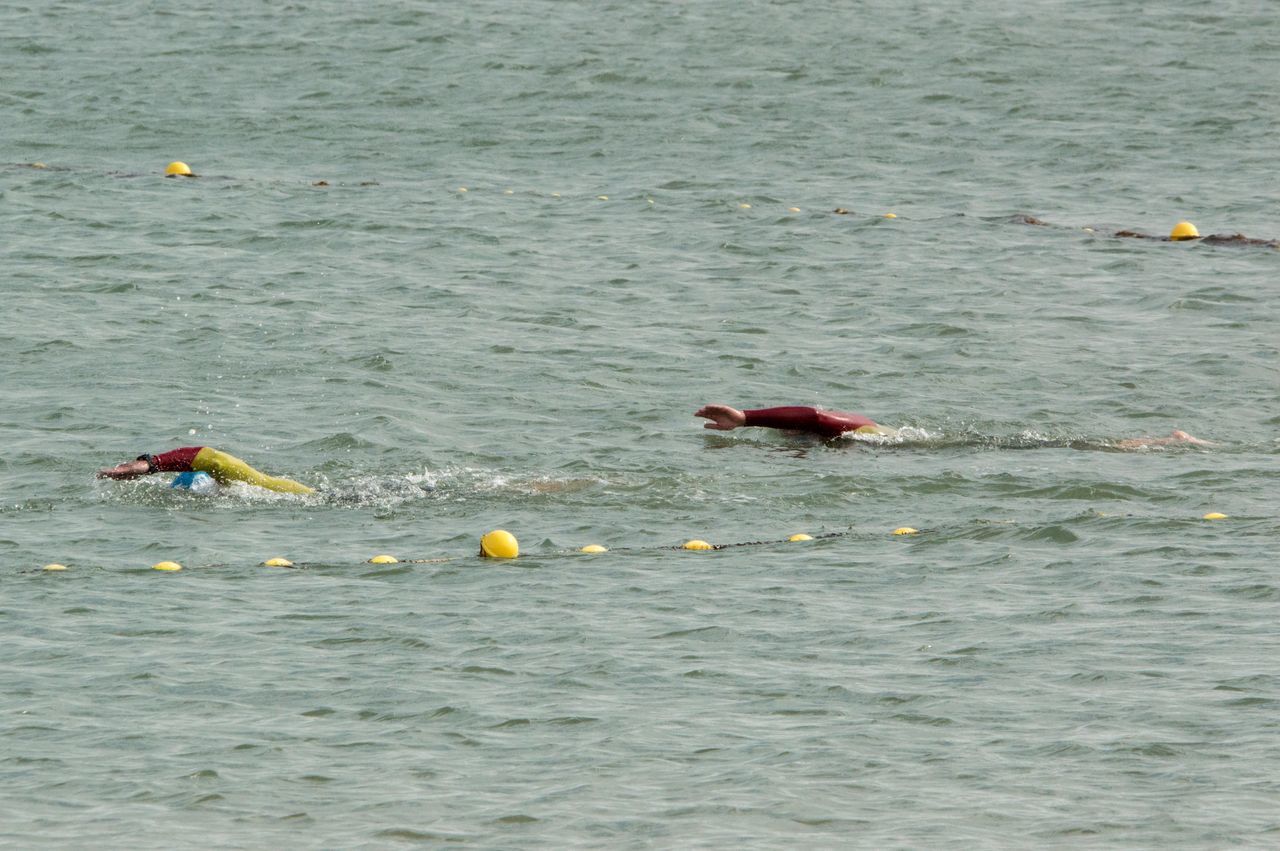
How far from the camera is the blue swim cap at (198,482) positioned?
1257 cm

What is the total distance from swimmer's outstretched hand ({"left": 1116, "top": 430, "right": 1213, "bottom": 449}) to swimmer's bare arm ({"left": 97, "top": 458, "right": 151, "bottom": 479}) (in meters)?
7.24

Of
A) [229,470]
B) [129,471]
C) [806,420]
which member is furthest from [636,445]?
[129,471]

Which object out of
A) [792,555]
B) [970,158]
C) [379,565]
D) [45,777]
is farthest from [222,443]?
[970,158]

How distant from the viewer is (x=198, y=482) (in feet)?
41.3

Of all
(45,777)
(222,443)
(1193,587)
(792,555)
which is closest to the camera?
(45,777)

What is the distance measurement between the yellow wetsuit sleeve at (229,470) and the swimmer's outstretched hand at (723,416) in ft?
10.1

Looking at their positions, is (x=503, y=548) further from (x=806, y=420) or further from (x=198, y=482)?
(x=806, y=420)

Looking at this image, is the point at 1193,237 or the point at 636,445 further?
the point at 1193,237

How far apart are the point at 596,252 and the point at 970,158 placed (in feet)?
25.4

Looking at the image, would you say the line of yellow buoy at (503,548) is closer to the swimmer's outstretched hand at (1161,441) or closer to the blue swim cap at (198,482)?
the blue swim cap at (198,482)

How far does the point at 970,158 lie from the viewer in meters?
26.4

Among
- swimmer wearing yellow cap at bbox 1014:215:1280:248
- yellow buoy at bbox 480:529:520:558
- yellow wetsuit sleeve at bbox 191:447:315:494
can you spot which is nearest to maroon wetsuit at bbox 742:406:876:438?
yellow buoy at bbox 480:529:520:558

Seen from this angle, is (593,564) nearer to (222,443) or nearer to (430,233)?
(222,443)

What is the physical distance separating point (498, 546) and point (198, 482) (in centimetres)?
246
